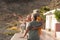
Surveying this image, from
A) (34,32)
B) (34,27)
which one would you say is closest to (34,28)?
(34,27)

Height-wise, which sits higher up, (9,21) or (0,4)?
(0,4)

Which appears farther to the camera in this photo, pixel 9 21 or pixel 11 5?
pixel 11 5

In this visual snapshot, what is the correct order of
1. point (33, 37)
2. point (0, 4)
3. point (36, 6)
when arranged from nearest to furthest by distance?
point (33, 37)
point (36, 6)
point (0, 4)

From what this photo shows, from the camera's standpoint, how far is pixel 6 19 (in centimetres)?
5922

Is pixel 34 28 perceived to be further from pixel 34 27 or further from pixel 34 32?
pixel 34 32

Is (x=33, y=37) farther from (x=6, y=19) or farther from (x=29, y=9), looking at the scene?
(x=29, y=9)

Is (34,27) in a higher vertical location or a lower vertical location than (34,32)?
higher

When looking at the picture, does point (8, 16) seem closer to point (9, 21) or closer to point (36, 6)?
point (9, 21)

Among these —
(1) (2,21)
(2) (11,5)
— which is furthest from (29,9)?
(1) (2,21)

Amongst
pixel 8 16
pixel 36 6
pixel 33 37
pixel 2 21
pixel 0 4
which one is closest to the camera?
pixel 33 37

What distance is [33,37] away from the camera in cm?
867

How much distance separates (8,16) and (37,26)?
52418 millimetres

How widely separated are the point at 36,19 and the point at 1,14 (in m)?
54.7

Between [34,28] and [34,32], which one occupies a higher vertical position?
[34,28]
